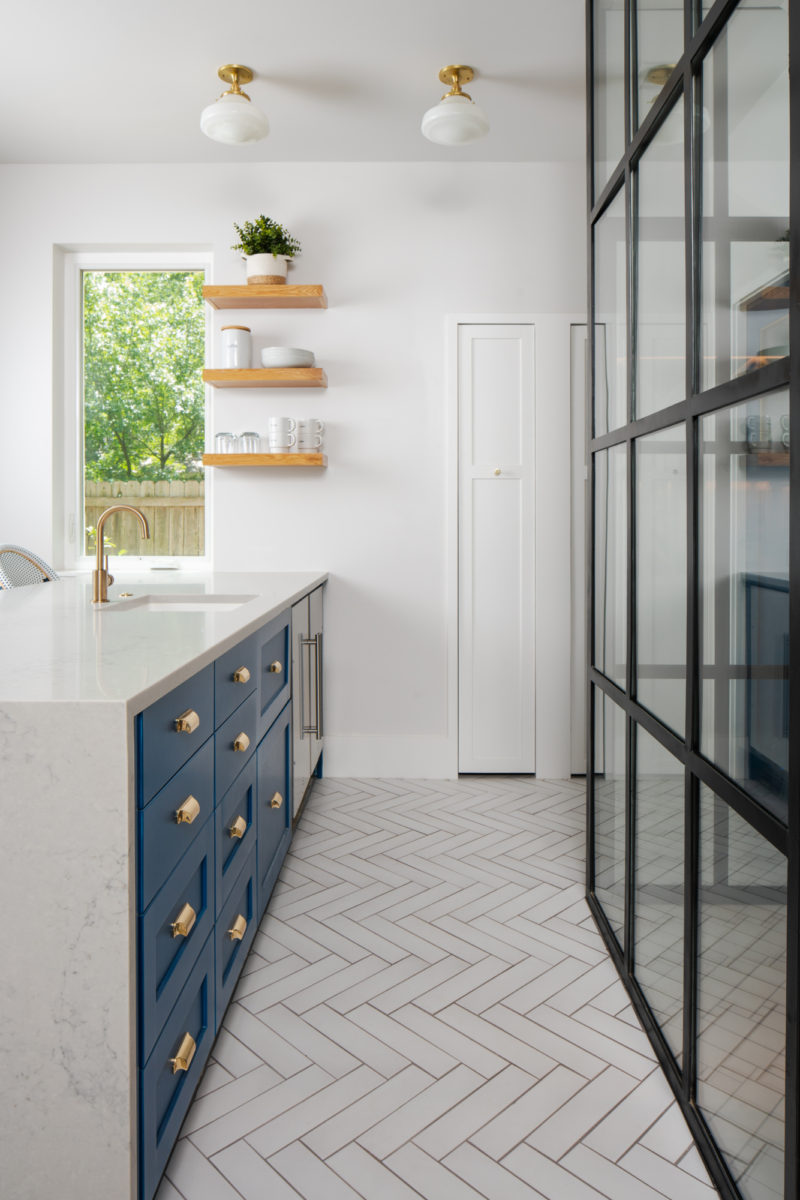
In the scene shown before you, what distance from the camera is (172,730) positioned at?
125 centimetres

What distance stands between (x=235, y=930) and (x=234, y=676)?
0.51 meters

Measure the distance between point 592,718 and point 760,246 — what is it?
4.57 feet

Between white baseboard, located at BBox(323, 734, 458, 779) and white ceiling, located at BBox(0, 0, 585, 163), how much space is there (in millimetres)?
2413

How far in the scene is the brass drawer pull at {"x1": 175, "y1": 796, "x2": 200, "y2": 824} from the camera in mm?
1258

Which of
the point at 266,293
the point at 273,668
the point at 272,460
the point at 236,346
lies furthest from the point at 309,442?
the point at 273,668

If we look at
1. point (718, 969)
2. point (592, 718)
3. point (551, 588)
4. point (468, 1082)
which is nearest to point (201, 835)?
point (468, 1082)

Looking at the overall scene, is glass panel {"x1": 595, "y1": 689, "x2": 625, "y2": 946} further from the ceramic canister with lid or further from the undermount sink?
the ceramic canister with lid

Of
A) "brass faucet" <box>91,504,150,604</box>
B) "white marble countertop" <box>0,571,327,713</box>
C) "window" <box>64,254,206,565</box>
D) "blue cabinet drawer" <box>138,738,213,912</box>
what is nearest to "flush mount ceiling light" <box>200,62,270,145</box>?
"window" <box>64,254,206,565</box>

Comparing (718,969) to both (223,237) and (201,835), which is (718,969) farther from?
(223,237)

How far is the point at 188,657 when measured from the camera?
1318 mm

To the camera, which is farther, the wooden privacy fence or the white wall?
the wooden privacy fence

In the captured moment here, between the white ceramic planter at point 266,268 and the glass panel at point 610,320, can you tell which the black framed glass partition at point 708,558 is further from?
the white ceramic planter at point 266,268

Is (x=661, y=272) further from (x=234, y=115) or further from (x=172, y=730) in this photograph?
(x=234, y=115)

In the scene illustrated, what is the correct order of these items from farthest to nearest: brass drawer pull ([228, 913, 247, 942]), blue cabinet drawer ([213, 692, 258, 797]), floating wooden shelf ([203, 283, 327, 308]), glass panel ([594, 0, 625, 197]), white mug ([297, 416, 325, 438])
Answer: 1. white mug ([297, 416, 325, 438])
2. floating wooden shelf ([203, 283, 327, 308])
3. glass panel ([594, 0, 625, 197])
4. brass drawer pull ([228, 913, 247, 942])
5. blue cabinet drawer ([213, 692, 258, 797])
